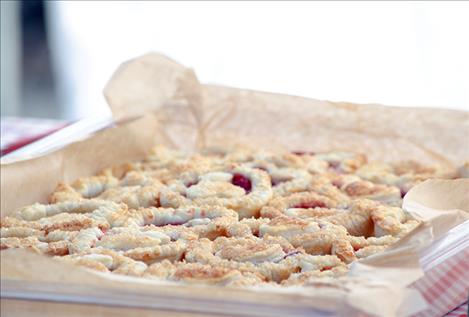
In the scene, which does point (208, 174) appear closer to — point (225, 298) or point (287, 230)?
point (287, 230)

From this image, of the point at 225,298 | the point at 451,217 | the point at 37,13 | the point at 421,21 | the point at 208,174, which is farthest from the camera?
the point at 37,13

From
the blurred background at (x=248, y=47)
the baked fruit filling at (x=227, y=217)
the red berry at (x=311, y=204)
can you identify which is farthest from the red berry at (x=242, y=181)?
the blurred background at (x=248, y=47)

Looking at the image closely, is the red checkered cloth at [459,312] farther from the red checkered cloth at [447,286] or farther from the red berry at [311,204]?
the red berry at [311,204]

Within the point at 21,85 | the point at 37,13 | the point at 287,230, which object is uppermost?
the point at 287,230

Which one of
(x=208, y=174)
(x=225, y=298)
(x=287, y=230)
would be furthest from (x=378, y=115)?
(x=225, y=298)

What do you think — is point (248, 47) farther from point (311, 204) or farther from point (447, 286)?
point (447, 286)
